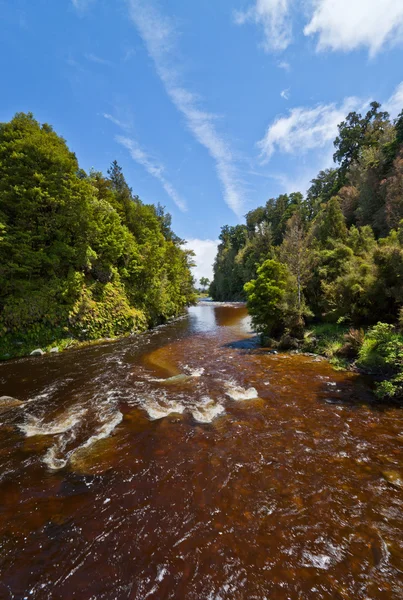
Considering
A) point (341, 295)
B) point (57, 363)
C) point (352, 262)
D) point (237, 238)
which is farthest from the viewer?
point (237, 238)

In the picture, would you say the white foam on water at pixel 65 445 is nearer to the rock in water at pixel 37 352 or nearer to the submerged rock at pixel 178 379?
the submerged rock at pixel 178 379

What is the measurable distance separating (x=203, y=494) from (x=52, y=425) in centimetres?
523

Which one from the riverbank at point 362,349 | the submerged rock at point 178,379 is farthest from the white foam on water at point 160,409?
the riverbank at point 362,349

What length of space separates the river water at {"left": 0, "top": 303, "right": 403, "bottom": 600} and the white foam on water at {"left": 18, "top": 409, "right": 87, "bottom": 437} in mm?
47

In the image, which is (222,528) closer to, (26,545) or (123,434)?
(26,545)

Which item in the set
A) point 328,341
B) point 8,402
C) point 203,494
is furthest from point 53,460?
point 328,341

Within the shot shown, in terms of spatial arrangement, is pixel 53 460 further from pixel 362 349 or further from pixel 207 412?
pixel 362 349

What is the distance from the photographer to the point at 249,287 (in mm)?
16641

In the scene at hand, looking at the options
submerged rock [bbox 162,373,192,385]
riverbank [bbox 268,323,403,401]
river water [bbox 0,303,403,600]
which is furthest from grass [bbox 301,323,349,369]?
submerged rock [bbox 162,373,192,385]

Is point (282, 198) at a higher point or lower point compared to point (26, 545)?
higher

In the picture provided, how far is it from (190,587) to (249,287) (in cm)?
1479

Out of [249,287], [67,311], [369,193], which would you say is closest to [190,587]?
[249,287]

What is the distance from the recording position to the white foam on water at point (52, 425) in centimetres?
678

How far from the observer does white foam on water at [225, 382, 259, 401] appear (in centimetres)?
865
